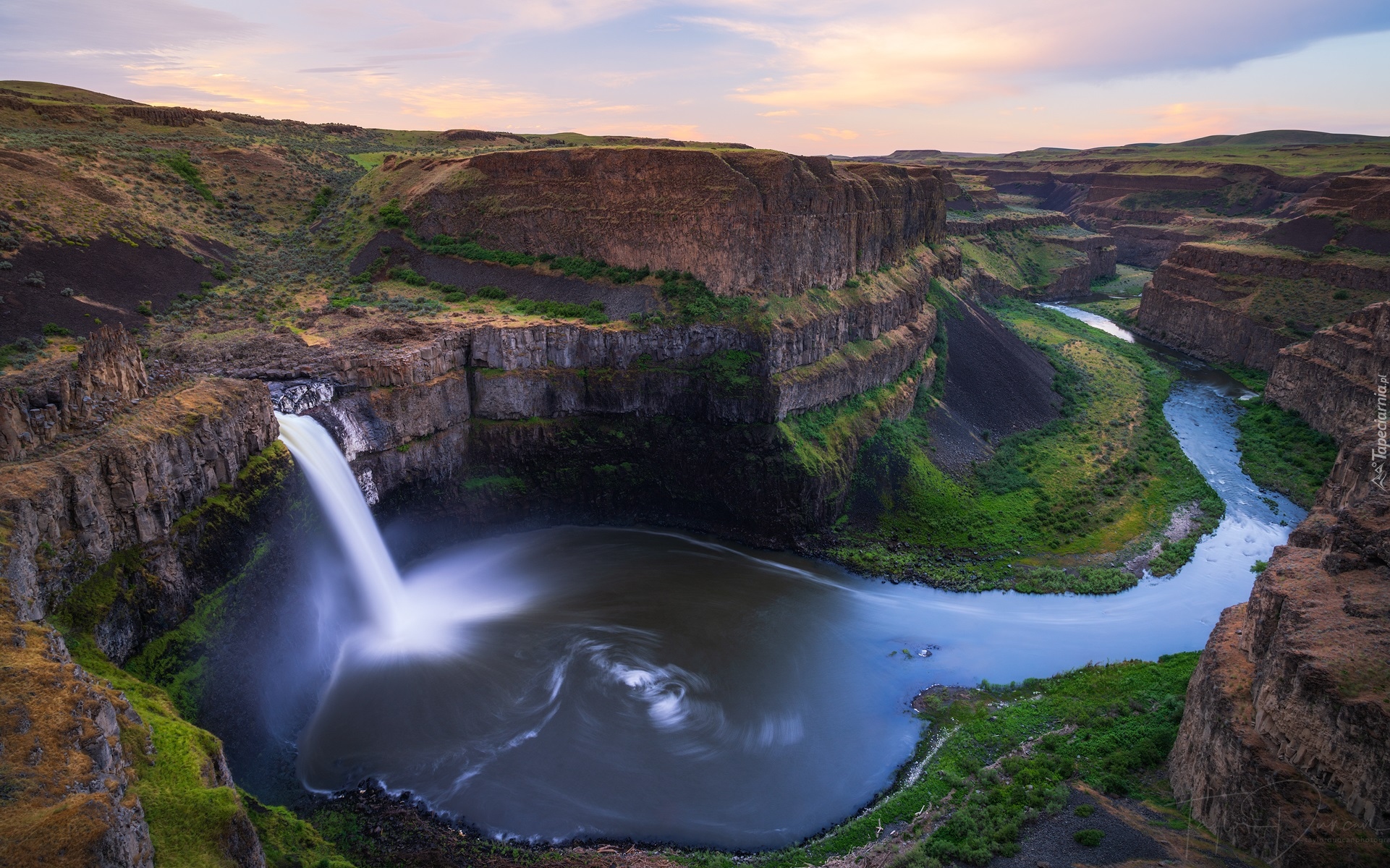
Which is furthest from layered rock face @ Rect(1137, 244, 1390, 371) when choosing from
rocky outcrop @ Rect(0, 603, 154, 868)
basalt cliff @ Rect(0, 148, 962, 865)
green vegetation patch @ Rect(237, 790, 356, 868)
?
rocky outcrop @ Rect(0, 603, 154, 868)

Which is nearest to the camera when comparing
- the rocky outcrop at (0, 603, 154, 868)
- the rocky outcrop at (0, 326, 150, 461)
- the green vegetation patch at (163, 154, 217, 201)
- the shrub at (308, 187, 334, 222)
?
the rocky outcrop at (0, 603, 154, 868)

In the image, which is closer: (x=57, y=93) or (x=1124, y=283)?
(x=57, y=93)

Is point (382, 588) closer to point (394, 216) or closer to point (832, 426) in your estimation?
point (832, 426)

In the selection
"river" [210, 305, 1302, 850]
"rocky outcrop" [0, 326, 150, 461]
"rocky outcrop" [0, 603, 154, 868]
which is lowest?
"river" [210, 305, 1302, 850]

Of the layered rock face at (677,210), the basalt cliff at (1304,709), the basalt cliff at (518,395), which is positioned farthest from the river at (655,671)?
the layered rock face at (677,210)

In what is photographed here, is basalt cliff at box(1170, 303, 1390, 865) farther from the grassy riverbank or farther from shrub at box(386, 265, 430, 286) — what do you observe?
shrub at box(386, 265, 430, 286)

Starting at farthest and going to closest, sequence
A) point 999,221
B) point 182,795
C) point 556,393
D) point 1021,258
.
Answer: point 999,221, point 1021,258, point 556,393, point 182,795

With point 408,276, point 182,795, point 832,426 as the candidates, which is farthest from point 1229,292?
point 182,795
